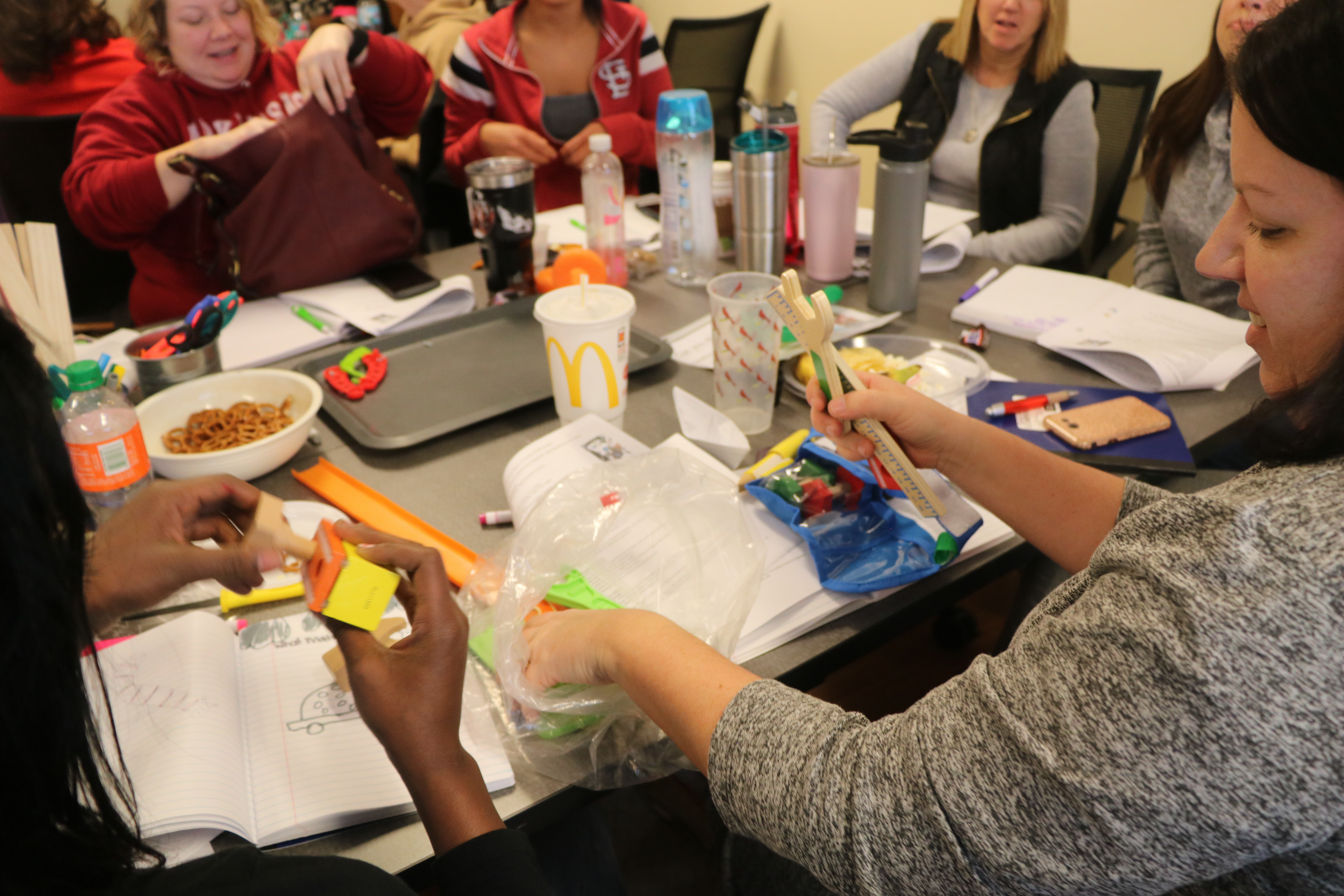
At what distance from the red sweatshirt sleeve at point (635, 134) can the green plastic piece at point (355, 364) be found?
3.46 ft

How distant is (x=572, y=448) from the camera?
1.05 m

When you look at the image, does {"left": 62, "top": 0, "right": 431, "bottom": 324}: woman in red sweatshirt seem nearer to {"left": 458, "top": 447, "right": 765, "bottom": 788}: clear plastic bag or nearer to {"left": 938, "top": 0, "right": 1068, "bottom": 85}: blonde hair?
{"left": 458, "top": 447, "right": 765, "bottom": 788}: clear plastic bag

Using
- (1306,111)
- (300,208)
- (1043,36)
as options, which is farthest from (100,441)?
(1043,36)

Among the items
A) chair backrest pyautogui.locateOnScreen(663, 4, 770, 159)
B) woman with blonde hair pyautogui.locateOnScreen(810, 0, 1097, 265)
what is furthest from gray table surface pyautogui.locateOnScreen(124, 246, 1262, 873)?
chair backrest pyautogui.locateOnScreen(663, 4, 770, 159)

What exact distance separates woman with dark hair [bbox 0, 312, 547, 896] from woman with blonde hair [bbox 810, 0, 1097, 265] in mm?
1404

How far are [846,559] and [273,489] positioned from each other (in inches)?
27.5

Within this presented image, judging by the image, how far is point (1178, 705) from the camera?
A: 48 centimetres

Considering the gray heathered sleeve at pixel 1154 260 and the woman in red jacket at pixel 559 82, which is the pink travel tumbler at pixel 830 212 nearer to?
the gray heathered sleeve at pixel 1154 260

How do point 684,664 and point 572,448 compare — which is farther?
point 572,448

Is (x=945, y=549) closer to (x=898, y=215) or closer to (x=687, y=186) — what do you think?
(x=898, y=215)

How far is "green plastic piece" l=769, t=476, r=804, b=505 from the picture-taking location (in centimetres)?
93

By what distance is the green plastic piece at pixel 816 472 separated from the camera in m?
0.95

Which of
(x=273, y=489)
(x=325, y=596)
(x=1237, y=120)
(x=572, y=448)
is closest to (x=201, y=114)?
(x=273, y=489)

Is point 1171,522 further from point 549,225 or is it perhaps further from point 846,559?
point 549,225
